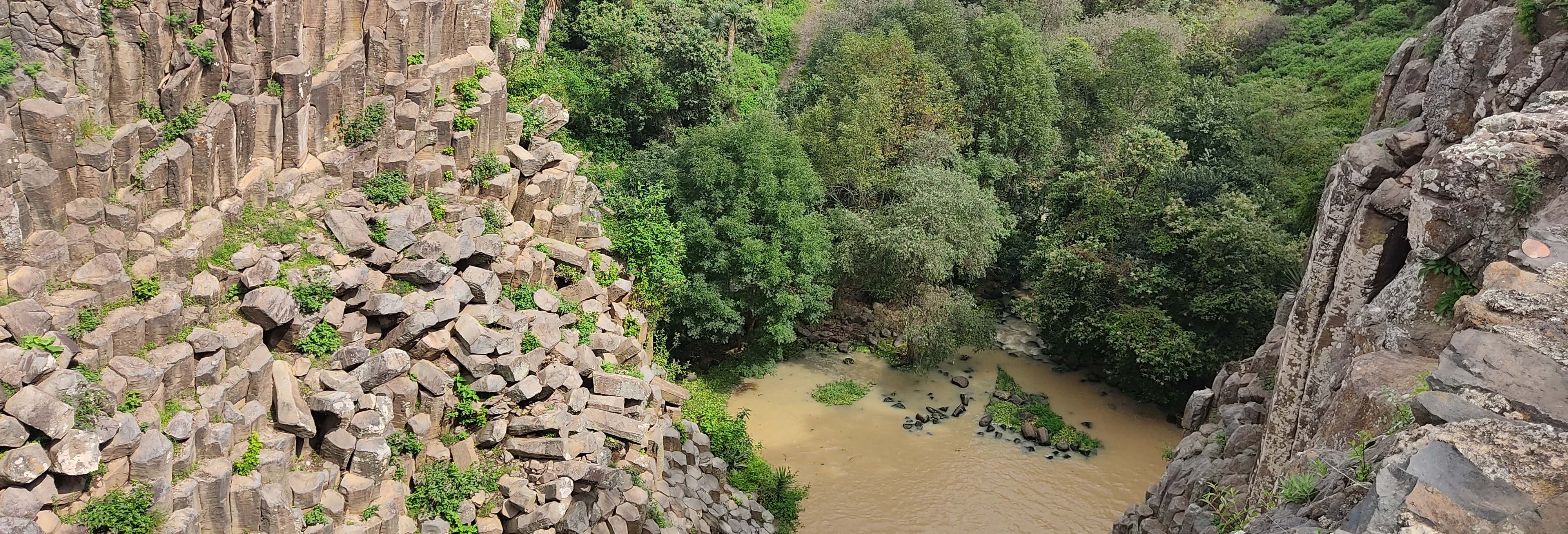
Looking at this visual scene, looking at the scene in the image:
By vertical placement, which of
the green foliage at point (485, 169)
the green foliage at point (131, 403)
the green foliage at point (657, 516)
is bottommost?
the green foliage at point (657, 516)

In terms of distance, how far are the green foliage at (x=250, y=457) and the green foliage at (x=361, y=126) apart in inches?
269

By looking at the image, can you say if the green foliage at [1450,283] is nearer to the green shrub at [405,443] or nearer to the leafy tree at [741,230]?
→ the green shrub at [405,443]

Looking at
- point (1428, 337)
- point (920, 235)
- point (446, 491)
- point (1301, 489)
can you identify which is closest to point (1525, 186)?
point (1428, 337)

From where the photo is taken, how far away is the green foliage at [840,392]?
105 feet

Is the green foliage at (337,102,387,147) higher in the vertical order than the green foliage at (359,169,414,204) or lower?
higher

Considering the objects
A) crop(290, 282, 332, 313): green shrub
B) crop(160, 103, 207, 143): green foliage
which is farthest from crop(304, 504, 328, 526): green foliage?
crop(160, 103, 207, 143): green foliage

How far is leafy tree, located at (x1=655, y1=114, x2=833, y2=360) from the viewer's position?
29.0 meters

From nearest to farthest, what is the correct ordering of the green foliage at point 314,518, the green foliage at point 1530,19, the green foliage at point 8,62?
the green foliage at point 1530,19 → the green foliage at point 8,62 → the green foliage at point 314,518

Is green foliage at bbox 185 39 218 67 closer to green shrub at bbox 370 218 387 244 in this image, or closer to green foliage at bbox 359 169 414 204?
green foliage at bbox 359 169 414 204

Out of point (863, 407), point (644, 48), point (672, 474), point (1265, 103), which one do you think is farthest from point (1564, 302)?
point (644, 48)

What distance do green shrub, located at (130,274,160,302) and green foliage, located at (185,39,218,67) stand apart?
14.1 feet

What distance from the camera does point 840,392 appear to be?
32469 millimetres

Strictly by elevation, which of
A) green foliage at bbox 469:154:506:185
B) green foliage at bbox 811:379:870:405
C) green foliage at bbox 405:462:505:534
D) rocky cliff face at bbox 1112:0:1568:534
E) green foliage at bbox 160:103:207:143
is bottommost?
green foliage at bbox 811:379:870:405

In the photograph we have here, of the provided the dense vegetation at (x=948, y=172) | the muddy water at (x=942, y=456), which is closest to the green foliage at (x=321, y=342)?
the dense vegetation at (x=948, y=172)
